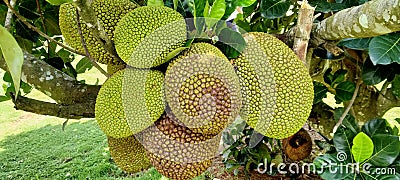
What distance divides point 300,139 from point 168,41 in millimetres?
815

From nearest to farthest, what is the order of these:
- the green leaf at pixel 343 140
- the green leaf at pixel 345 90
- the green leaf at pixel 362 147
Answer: the green leaf at pixel 362 147 → the green leaf at pixel 343 140 → the green leaf at pixel 345 90

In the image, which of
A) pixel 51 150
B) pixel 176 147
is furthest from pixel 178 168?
pixel 51 150

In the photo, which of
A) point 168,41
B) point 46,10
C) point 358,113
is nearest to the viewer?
point 168,41

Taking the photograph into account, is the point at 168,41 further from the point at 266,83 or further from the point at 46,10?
the point at 46,10

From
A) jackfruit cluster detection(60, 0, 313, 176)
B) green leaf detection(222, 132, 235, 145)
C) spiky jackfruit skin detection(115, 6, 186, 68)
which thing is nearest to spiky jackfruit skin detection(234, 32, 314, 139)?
jackfruit cluster detection(60, 0, 313, 176)

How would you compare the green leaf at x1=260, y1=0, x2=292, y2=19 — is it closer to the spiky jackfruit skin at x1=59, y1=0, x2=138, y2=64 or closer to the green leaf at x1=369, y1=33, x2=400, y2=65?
the green leaf at x1=369, y1=33, x2=400, y2=65

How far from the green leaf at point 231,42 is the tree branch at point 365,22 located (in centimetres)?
17

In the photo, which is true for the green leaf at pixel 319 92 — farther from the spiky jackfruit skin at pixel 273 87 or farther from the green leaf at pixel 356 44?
the spiky jackfruit skin at pixel 273 87

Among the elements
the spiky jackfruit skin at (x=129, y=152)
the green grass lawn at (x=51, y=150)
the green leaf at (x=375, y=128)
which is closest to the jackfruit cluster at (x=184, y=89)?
the spiky jackfruit skin at (x=129, y=152)

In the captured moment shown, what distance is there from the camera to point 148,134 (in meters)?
0.67

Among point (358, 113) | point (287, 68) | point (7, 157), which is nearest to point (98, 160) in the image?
point (7, 157)

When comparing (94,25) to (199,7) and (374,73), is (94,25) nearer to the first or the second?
(199,7)

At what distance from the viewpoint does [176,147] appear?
25.3 inches

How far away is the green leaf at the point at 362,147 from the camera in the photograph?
0.77 m
